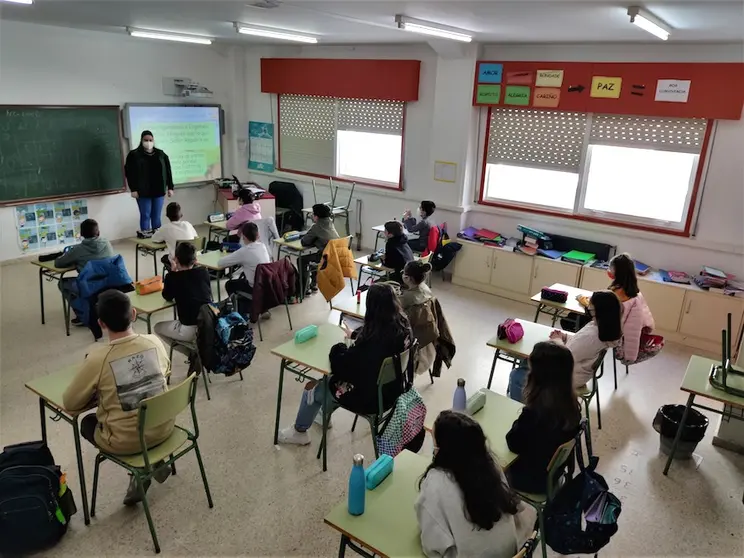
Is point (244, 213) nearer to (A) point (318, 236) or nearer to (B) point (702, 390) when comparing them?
(A) point (318, 236)

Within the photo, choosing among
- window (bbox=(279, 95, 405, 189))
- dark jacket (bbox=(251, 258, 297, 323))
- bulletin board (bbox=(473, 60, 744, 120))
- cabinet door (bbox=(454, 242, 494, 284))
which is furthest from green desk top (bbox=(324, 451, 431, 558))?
window (bbox=(279, 95, 405, 189))

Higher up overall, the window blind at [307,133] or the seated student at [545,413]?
the window blind at [307,133]

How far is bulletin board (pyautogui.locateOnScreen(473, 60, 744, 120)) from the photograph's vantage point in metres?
5.35

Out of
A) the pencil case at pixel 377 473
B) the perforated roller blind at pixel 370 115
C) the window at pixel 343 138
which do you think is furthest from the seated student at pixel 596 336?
the perforated roller blind at pixel 370 115

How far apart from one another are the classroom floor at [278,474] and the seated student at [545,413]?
3.05 feet

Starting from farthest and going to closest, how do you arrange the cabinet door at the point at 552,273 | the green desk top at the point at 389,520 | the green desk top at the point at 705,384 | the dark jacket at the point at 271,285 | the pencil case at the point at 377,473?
the cabinet door at the point at 552,273 < the dark jacket at the point at 271,285 < the green desk top at the point at 705,384 < the pencil case at the point at 377,473 < the green desk top at the point at 389,520

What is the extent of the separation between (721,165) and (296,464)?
5.08 m

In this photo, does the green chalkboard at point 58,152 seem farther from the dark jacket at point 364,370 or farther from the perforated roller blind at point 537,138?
the dark jacket at point 364,370

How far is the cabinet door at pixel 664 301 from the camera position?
18.3 feet

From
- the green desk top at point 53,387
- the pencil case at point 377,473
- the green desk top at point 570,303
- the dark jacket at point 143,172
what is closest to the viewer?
the pencil case at point 377,473

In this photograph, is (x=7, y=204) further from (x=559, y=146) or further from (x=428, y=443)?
(x=559, y=146)

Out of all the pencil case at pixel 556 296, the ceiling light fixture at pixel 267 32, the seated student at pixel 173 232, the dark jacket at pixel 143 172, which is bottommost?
the pencil case at pixel 556 296

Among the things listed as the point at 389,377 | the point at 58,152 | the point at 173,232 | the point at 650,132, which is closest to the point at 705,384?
the point at 389,377

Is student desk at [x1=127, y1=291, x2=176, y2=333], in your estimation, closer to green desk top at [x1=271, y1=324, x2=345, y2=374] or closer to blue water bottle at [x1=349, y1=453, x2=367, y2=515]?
green desk top at [x1=271, y1=324, x2=345, y2=374]
